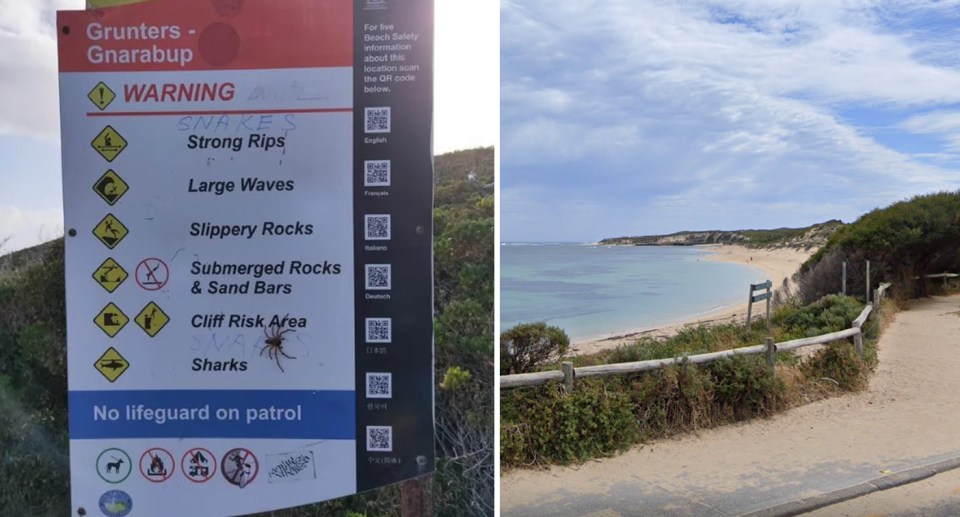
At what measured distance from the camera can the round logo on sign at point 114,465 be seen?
6.11ft

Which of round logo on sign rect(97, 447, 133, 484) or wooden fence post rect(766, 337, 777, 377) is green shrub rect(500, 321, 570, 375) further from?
round logo on sign rect(97, 447, 133, 484)

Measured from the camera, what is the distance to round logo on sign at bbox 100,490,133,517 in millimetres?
→ 1886

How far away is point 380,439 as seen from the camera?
184 centimetres

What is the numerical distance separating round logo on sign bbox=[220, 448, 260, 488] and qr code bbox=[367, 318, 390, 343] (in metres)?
0.51

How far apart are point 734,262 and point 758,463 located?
177ft

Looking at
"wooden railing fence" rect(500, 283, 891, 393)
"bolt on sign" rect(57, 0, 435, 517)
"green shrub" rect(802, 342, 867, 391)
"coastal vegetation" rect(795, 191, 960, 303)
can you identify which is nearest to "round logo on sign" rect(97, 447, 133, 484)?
"bolt on sign" rect(57, 0, 435, 517)

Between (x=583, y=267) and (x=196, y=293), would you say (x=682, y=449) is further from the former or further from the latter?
(x=583, y=267)

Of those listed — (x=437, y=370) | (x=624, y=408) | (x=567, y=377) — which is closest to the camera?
(x=437, y=370)

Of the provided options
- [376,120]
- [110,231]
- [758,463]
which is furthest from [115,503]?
[758,463]

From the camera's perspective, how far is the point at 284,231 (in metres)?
1.80

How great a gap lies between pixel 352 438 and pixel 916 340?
42.4 ft

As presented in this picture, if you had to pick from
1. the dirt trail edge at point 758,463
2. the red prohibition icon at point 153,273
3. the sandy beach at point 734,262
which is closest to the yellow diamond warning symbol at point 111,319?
the red prohibition icon at point 153,273

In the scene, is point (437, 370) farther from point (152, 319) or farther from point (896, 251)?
point (896, 251)

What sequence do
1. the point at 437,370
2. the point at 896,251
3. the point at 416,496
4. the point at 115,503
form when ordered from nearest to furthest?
1. the point at 115,503
2. the point at 416,496
3. the point at 437,370
4. the point at 896,251
